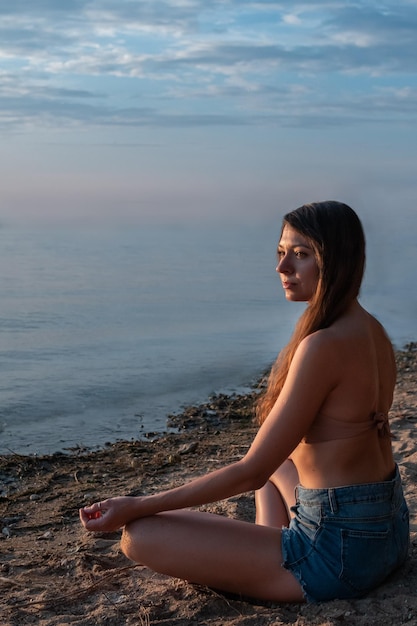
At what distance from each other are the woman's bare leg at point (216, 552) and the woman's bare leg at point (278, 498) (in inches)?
16.6

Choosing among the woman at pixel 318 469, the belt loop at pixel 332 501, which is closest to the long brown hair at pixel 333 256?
the woman at pixel 318 469

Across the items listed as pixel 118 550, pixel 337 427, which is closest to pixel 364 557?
pixel 337 427

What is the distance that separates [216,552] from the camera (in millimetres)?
3205

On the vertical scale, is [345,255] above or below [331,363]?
above

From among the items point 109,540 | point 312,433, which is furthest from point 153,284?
point 312,433

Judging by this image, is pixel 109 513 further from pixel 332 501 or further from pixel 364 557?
pixel 364 557

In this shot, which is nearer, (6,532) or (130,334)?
(6,532)

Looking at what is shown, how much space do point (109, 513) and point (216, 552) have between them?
45cm

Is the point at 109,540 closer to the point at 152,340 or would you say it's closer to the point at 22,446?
the point at 22,446

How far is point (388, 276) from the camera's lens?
69.2ft

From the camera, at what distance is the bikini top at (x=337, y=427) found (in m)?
3.05

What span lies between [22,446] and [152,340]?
5.24 metres

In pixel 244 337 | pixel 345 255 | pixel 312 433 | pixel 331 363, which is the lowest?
pixel 244 337

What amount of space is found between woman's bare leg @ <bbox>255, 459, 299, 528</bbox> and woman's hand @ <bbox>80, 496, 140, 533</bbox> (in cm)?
72
